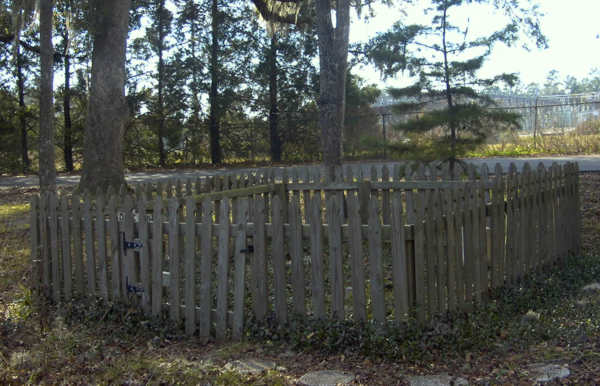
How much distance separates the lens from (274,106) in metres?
25.3

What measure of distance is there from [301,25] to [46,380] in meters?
15.4

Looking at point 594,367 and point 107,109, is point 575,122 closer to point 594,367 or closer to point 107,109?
point 107,109

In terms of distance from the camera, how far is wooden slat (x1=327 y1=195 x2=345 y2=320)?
4.64m

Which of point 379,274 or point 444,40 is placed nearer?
point 379,274

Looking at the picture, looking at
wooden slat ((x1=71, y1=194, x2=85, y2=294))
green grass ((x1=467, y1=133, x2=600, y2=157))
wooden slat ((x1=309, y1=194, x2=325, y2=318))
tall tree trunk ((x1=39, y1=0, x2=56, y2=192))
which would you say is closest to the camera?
wooden slat ((x1=309, y1=194, x2=325, y2=318))

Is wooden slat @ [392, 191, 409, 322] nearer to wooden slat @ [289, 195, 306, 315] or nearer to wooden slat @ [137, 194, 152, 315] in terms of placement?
wooden slat @ [289, 195, 306, 315]

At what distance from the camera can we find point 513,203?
612 cm

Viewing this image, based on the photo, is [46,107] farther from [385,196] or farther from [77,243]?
[385,196]

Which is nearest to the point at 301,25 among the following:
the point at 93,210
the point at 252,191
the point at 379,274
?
the point at 252,191

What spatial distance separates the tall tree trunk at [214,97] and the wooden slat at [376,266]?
2103 cm

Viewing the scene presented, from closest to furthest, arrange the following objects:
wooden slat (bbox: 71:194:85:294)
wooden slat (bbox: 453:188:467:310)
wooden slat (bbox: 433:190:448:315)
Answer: wooden slat (bbox: 433:190:448:315) < wooden slat (bbox: 453:188:467:310) < wooden slat (bbox: 71:194:85:294)

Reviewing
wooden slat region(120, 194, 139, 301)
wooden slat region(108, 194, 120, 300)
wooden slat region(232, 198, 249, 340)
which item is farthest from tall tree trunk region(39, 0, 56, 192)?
wooden slat region(232, 198, 249, 340)

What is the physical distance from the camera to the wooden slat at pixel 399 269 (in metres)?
4.47

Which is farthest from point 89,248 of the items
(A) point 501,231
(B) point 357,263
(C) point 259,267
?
(A) point 501,231
